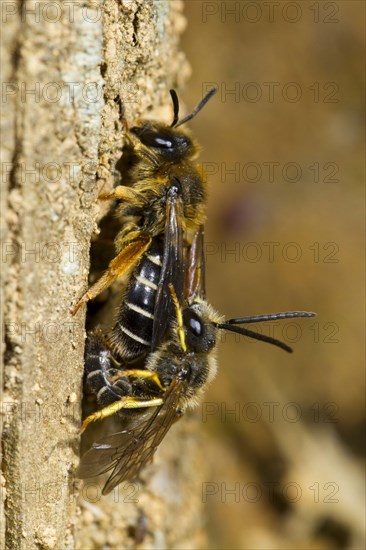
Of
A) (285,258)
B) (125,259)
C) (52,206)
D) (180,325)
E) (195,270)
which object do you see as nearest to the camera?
(52,206)

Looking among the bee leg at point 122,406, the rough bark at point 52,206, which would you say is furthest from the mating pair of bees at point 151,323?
the rough bark at point 52,206

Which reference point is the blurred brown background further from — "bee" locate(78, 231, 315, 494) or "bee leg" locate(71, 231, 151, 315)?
"bee leg" locate(71, 231, 151, 315)

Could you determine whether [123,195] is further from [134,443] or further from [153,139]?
[134,443]

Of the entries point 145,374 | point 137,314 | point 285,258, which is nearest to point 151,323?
point 137,314

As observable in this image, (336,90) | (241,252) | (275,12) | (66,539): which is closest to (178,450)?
(66,539)

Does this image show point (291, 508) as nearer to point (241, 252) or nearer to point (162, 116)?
point (241, 252)

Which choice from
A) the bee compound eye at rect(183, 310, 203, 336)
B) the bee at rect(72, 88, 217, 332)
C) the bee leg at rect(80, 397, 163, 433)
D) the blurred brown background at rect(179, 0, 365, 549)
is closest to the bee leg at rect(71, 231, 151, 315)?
the bee at rect(72, 88, 217, 332)
